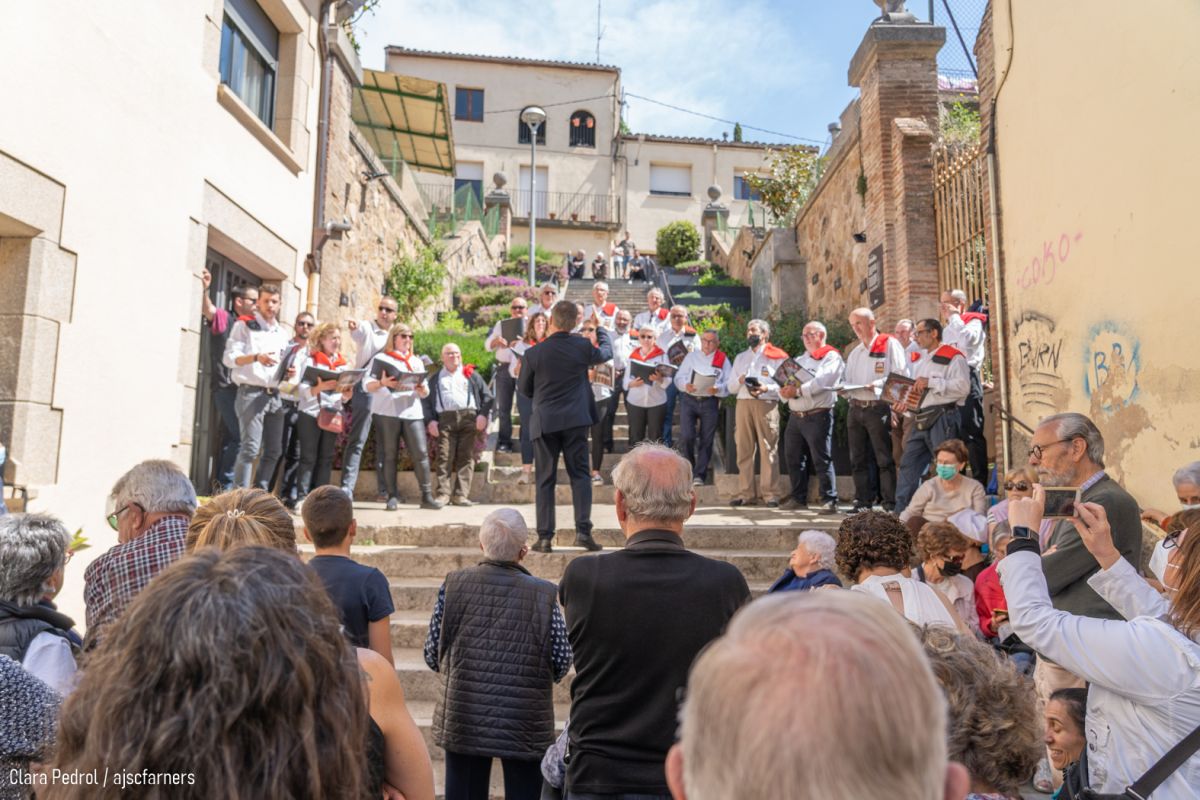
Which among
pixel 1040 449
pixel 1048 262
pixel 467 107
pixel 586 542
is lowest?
pixel 586 542

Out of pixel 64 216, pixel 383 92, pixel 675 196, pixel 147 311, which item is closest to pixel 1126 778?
pixel 64 216

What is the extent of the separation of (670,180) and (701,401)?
32.2m

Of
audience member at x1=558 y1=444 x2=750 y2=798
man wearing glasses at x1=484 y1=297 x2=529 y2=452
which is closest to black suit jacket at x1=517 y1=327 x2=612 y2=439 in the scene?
man wearing glasses at x1=484 y1=297 x2=529 y2=452

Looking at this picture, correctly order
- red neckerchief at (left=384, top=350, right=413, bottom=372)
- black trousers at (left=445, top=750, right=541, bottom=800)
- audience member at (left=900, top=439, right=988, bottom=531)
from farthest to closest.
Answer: red neckerchief at (left=384, top=350, right=413, bottom=372), audience member at (left=900, top=439, right=988, bottom=531), black trousers at (left=445, top=750, right=541, bottom=800)

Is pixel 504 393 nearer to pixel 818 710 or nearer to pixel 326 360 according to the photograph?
pixel 326 360

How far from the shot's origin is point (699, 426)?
31.9 feet

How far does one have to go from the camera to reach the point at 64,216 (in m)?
5.96

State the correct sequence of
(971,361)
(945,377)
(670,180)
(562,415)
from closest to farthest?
(562,415), (945,377), (971,361), (670,180)

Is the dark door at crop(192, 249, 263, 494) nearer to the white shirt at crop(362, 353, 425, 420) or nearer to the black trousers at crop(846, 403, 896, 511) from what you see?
the white shirt at crop(362, 353, 425, 420)

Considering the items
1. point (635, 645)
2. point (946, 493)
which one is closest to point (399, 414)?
point (946, 493)

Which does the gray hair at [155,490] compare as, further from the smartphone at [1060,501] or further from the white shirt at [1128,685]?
the smartphone at [1060,501]

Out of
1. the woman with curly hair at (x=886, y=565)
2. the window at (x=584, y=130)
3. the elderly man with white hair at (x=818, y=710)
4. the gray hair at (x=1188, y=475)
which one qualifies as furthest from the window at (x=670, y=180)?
the elderly man with white hair at (x=818, y=710)

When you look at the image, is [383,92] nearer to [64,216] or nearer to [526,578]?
[64,216]

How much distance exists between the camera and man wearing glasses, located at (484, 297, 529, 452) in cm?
1002
